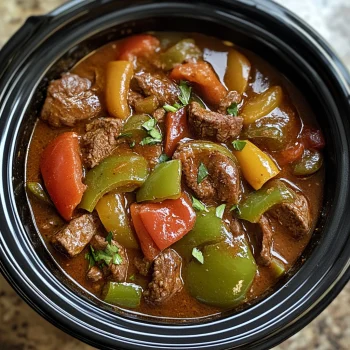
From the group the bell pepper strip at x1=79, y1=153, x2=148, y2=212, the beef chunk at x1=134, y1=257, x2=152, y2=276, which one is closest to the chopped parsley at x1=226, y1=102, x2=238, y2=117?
the bell pepper strip at x1=79, y1=153, x2=148, y2=212

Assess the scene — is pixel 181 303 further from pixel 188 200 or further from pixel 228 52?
pixel 228 52

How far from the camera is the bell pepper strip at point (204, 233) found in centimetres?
339

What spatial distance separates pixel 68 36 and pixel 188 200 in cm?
120

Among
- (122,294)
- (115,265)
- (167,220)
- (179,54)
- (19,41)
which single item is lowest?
(122,294)

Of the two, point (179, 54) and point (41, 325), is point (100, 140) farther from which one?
point (41, 325)

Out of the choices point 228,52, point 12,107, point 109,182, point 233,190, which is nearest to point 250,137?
point 233,190

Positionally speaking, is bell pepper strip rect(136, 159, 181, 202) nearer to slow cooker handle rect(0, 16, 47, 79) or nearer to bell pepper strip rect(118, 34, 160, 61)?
bell pepper strip rect(118, 34, 160, 61)

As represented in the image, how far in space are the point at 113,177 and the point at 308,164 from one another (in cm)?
115

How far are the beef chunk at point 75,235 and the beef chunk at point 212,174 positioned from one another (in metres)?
0.61

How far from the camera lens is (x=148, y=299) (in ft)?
11.3

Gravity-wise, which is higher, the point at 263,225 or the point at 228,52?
the point at 228,52

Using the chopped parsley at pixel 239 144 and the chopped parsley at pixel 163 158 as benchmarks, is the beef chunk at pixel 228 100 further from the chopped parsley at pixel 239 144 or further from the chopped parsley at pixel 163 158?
the chopped parsley at pixel 163 158

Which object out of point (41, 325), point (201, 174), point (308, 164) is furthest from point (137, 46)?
point (41, 325)

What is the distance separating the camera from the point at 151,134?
351cm
